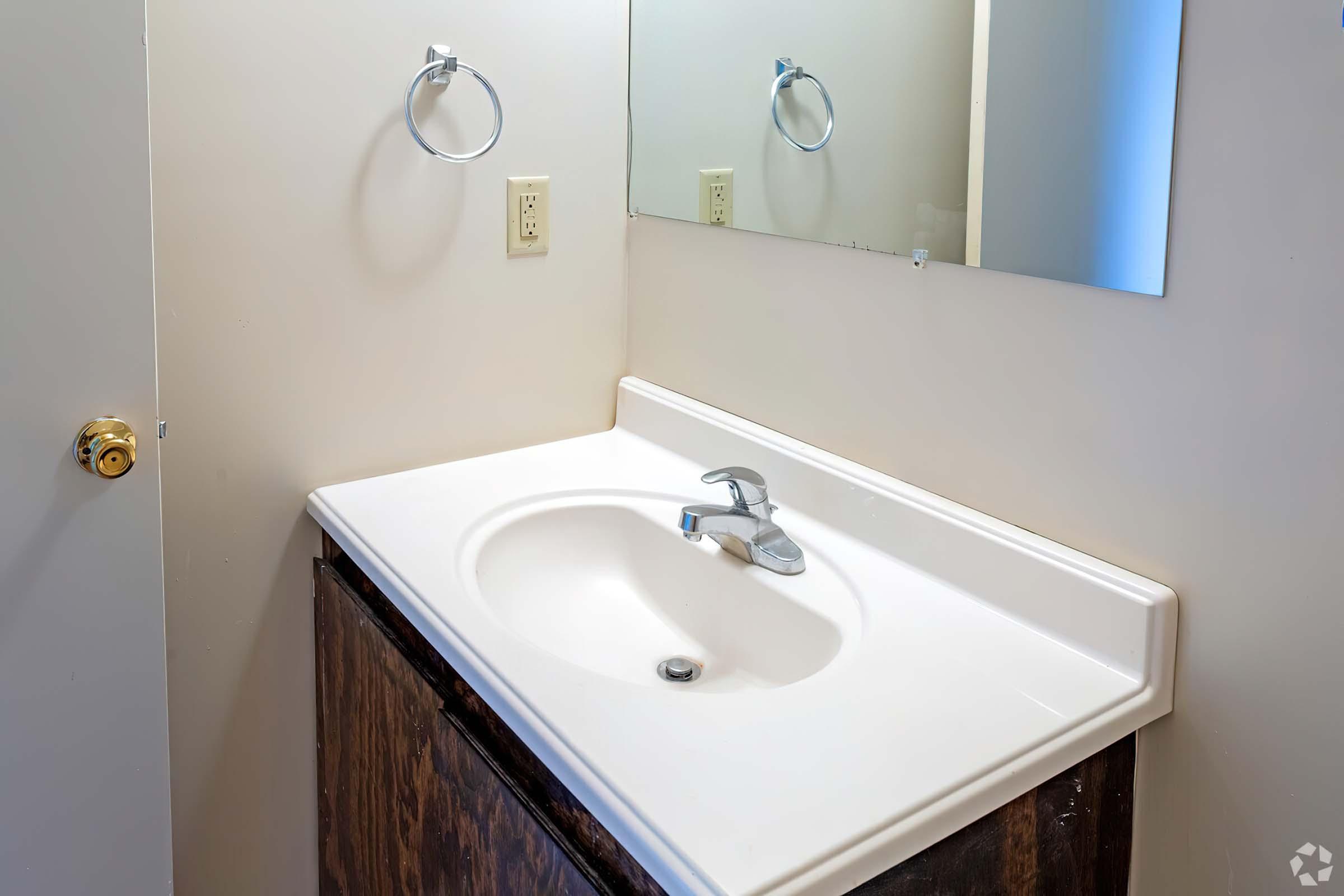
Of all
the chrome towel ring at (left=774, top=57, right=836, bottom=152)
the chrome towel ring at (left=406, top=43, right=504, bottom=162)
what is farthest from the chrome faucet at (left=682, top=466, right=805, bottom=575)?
the chrome towel ring at (left=406, top=43, right=504, bottom=162)

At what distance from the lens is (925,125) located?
119 centimetres

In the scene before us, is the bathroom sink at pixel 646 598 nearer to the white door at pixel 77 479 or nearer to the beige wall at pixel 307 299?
the beige wall at pixel 307 299

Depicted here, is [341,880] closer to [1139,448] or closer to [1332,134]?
[1139,448]

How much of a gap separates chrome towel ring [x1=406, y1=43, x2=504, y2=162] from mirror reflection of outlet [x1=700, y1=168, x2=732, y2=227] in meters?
0.29

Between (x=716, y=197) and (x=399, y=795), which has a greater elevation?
(x=716, y=197)

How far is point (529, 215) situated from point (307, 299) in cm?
33

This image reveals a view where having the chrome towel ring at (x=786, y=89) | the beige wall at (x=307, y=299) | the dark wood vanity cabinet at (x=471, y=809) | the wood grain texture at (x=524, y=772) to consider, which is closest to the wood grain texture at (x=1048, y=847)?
the dark wood vanity cabinet at (x=471, y=809)

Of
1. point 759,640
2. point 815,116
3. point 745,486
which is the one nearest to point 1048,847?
point 759,640

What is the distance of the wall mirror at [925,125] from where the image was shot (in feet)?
3.26

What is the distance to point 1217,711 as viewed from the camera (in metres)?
1.00

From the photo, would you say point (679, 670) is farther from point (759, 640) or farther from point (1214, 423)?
point (1214, 423)

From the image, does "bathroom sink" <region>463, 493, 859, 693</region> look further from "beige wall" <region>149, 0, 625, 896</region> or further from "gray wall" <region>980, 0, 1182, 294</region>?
"gray wall" <region>980, 0, 1182, 294</region>

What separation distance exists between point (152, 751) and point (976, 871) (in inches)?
34.1

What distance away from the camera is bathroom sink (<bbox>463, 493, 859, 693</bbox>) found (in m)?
1.21
